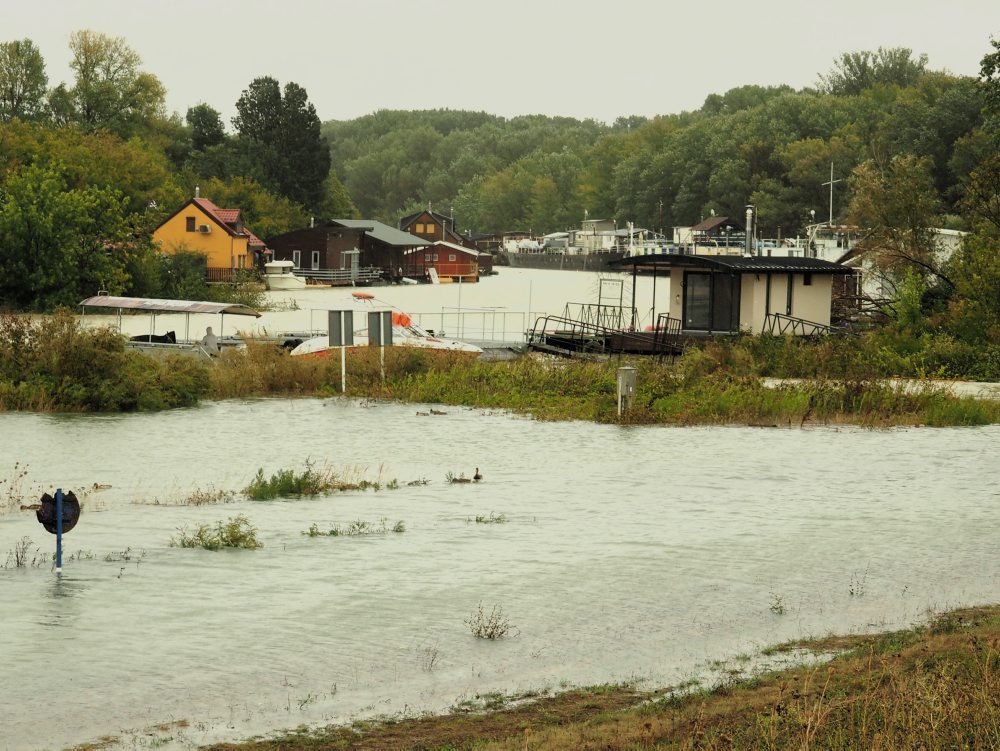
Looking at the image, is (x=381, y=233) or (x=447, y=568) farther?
(x=381, y=233)

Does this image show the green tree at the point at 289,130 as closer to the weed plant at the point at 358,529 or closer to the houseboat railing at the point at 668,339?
the houseboat railing at the point at 668,339

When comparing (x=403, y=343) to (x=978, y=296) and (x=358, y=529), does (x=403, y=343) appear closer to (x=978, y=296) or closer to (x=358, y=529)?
(x=978, y=296)

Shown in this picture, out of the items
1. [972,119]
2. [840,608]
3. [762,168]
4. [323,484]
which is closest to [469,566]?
[840,608]

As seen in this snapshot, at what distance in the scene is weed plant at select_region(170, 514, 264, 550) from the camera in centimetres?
2117

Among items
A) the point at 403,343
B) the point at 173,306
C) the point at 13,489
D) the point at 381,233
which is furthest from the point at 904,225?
the point at 381,233

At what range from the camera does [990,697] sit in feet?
38.9

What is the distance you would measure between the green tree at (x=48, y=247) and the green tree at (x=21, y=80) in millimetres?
67321

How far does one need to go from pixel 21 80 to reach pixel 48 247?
73494 mm

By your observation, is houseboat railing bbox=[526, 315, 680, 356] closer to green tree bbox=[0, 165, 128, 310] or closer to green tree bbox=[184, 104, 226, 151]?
green tree bbox=[0, 165, 128, 310]

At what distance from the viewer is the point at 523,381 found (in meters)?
42.0

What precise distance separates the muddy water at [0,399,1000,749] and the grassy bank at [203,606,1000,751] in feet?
2.63

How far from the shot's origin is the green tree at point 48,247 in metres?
71.0

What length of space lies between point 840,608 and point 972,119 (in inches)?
4373

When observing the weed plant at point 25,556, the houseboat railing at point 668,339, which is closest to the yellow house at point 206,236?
the houseboat railing at point 668,339
